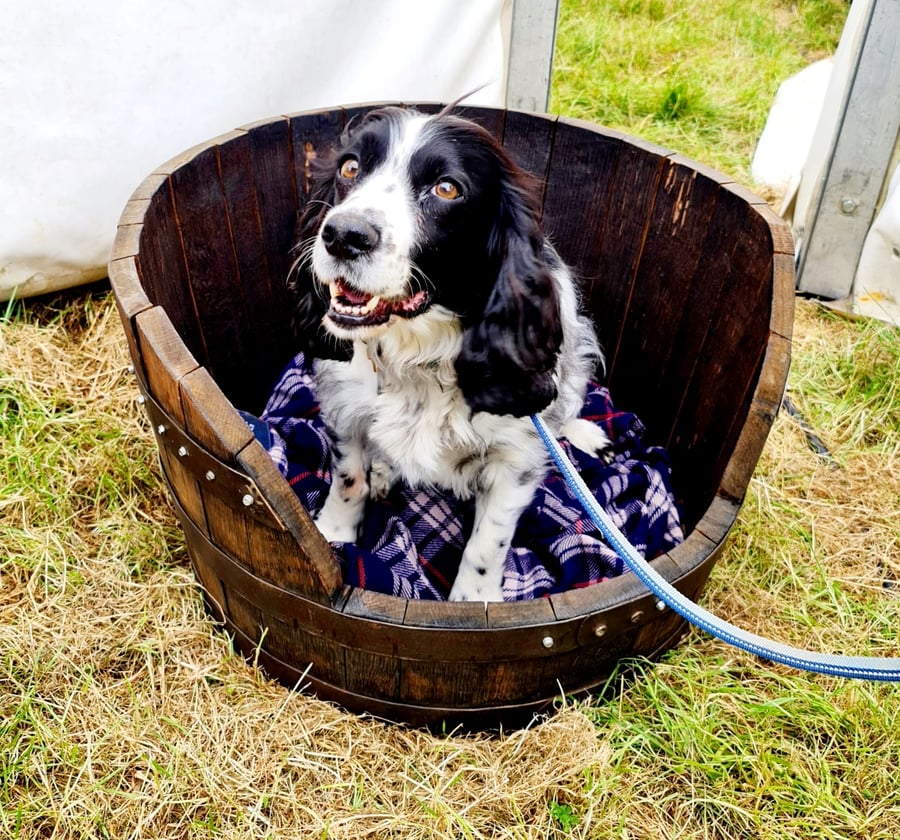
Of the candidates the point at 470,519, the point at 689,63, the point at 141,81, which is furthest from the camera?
the point at 689,63

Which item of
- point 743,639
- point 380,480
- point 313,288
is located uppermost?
point 313,288

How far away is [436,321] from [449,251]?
205 mm

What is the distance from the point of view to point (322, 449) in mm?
2943

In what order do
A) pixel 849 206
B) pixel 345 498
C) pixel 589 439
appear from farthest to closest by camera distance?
pixel 849 206 → pixel 589 439 → pixel 345 498

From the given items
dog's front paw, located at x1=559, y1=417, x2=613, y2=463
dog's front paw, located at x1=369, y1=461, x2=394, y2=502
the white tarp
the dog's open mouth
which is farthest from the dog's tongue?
the white tarp

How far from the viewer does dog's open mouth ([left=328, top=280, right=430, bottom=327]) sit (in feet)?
6.34

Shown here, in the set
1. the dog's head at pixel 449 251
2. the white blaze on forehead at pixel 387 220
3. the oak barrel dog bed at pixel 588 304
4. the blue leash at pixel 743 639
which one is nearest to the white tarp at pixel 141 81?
the oak barrel dog bed at pixel 588 304

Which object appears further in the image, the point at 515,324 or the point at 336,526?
the point at 336,526

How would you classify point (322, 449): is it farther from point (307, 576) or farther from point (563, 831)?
point (563, 831)

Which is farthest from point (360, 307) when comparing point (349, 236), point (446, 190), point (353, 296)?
point (446, 190)

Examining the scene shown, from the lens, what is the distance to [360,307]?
1947mm

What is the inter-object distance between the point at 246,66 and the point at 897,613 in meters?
3.09

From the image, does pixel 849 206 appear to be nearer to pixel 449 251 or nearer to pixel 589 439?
pixel 589 439

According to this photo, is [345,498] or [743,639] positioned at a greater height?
[743,639]
